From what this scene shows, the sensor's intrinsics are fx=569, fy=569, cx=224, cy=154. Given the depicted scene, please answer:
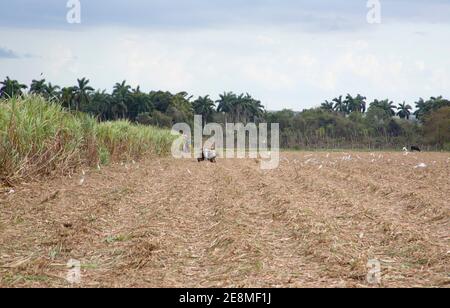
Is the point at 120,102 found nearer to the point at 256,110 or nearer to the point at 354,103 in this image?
the point at 256,110

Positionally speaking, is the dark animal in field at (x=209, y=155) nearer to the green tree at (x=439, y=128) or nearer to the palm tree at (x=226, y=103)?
the green tree at (x=439, y=128)

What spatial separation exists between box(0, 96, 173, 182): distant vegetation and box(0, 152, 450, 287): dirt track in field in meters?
0.54

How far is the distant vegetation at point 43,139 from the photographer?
431 inches

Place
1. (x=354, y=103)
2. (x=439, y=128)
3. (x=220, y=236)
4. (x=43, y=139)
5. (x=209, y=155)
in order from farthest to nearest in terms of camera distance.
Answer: (x=354, y=103), (x=439, y=128), (x=209, y=155), (x=43, y=139), (x=220, y=236)

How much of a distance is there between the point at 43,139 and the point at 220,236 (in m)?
6.84

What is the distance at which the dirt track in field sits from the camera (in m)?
5.25

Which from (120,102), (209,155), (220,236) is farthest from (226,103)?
(220,236)

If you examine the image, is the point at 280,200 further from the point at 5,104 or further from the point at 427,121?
the point at 427,121

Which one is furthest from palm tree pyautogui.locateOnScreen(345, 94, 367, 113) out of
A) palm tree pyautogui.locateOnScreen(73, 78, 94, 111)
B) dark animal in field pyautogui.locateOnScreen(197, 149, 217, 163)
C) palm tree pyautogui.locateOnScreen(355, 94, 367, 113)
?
dark animal in field pyautogui.locateOnScreen(197, 149, 217, 163)

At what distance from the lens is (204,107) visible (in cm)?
8725

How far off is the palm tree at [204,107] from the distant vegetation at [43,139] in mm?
67445

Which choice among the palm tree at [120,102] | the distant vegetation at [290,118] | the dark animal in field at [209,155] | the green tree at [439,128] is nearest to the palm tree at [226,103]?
the distant vegetation at [290,118]
